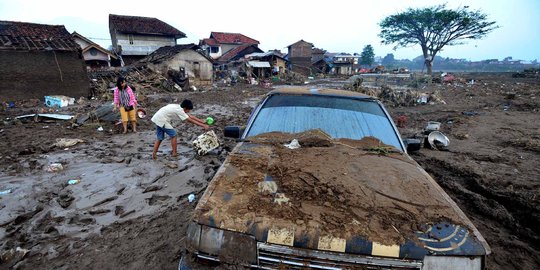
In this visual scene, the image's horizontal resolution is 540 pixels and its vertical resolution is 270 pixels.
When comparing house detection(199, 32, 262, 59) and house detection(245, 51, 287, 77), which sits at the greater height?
house detection(199, 32, 262, 59)

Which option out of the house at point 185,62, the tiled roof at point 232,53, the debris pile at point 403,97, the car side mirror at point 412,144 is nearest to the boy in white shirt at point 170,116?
the car side mirror at point 412,144

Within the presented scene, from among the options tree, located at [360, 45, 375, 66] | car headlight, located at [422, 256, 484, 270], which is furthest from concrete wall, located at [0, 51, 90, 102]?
tree, located at [360, 45, 375, 66]

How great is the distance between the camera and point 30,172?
4742 millimetres

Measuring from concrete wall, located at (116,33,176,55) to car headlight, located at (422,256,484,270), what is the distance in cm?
3359

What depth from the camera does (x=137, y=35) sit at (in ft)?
105

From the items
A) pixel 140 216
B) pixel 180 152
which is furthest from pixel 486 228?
pixel 180 152

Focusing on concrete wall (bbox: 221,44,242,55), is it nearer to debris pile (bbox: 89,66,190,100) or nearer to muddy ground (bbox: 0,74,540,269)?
debris pile (bbox: 89,66,190,100)

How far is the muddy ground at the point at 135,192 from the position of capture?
107 inches

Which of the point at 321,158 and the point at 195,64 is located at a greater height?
the point at 195,64

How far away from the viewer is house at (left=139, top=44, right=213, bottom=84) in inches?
909

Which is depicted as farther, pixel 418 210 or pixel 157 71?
pixel 157 71

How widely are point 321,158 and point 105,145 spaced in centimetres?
607

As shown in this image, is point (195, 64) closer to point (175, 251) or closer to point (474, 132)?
point (474, 132)

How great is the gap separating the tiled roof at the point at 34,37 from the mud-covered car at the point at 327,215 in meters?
17.3
